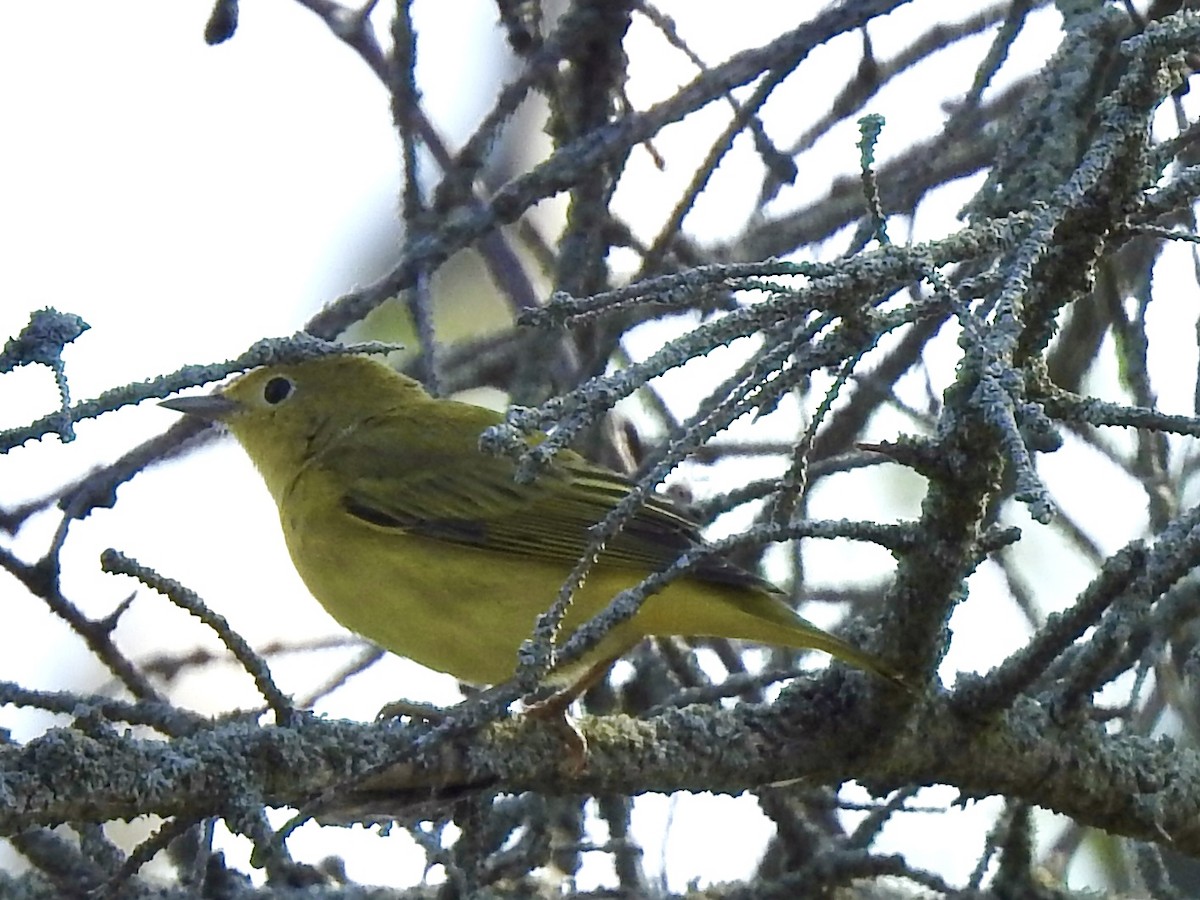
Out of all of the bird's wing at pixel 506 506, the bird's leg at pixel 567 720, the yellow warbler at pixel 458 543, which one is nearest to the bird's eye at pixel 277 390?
the yellow warbler at pixel 458 543

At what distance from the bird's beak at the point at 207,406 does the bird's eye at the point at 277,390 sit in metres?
0.11

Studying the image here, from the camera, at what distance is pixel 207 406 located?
16.6 ft

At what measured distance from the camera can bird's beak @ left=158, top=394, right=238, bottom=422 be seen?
4879mm

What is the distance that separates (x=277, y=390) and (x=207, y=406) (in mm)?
247

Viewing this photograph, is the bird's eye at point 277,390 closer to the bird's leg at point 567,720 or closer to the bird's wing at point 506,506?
the bird's wing at point 506,506

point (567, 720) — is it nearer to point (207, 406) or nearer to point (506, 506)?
point (506, 506)

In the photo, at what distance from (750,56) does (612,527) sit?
2023 mm

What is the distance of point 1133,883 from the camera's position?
4656 millimetres

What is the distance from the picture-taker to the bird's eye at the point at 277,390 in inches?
204

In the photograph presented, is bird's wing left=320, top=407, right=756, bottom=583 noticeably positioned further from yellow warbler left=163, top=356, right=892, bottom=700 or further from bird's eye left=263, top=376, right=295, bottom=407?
bird's eye left=263, top=376, right=295, bottom=407

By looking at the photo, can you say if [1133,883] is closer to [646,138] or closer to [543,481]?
[543,481]

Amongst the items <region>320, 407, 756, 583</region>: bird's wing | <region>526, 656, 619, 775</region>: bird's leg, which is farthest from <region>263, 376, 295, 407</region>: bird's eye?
<region>526, 656, 619, 775</region>: bird's leg

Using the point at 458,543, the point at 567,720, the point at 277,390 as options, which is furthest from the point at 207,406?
the point at 567,720

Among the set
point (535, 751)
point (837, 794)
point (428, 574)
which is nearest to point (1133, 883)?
point (837, 794)
